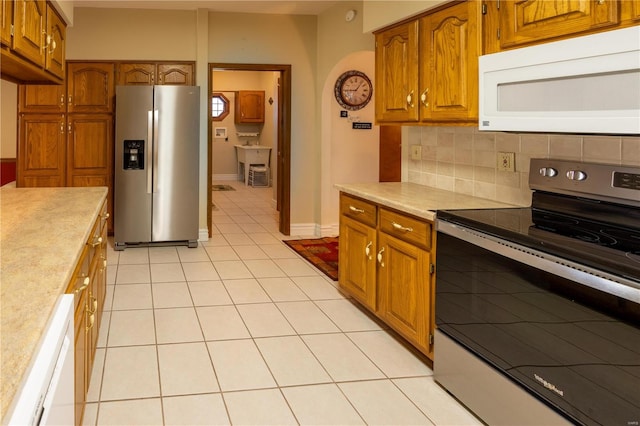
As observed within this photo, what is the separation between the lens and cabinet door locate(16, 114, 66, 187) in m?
6.12

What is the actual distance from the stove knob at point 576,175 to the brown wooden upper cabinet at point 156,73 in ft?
15.7

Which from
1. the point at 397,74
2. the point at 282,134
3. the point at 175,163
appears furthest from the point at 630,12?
the point at 282,134

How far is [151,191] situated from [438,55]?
12.1ft

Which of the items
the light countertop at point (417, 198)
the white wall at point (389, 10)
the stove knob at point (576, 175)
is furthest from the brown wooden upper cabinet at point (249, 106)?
the stove knob at point (576, 175)

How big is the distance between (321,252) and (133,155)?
7.09ft

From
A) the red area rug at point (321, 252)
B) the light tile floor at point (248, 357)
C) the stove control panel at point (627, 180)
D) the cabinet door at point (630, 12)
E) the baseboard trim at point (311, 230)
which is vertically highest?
the cabinet door at point (630, 12)

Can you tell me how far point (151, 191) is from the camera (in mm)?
5969

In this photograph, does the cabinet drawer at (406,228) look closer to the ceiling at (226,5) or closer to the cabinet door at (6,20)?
the cabinet door at (6,20)

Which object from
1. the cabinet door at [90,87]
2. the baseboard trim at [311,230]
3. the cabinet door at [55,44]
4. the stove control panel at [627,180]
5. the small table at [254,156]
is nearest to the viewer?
the stove control panel at [627,180]

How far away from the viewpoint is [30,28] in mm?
2578

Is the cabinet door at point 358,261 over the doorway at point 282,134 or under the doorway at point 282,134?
under

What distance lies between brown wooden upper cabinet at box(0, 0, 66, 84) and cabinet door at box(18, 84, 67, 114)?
8.41 ft

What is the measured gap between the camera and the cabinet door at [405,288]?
291 cm

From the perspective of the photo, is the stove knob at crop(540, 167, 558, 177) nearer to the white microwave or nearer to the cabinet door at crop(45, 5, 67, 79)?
the white microwave
